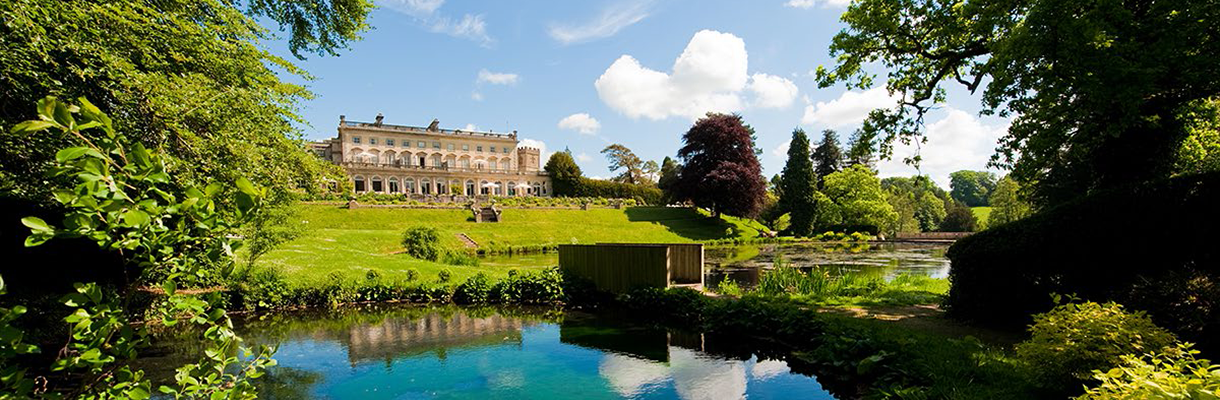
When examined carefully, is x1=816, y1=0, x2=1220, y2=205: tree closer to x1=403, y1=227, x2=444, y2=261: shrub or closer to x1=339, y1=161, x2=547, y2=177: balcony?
x1=403, y1=227, x2=444, y2=261: shrub

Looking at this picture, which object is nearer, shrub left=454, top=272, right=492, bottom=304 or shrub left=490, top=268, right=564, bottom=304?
shrub left=490, top=268, right=564, bottom=304

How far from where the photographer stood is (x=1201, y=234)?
6.62 meters

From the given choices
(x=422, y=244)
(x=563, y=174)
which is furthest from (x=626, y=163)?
(x=422, y=244)

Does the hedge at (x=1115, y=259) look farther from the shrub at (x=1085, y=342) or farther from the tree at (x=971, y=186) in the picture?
the tree at (x=971, y=186)

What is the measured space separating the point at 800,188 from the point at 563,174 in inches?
1380

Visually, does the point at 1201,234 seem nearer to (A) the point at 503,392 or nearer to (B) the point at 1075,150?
(B) the point at 1075,150

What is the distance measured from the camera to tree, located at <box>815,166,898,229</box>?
4422 cm

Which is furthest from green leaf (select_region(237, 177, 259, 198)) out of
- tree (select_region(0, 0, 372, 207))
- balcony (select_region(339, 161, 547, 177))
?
balcony (select_region(339, 161, 547, 177))

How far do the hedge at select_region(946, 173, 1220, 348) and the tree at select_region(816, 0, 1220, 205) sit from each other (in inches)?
49.2

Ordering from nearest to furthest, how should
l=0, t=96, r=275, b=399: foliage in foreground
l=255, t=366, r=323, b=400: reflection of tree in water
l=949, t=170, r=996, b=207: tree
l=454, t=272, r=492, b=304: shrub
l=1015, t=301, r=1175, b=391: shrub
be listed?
l=0, t=96, r=275, b=399: foliage in foreground
l=1015, t=301, r=1175, b=391: shrub
l=255, t=366, r=323, b=400: reflection of tree in water
l=454, t=272, r=492, b=304: shrub
l=949, t=170, r=996, b=207: tree

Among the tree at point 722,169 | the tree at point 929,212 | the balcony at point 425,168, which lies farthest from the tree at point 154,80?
the tree at point 929,212

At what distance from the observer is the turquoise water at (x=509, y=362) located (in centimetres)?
697

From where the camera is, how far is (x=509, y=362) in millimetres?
8344

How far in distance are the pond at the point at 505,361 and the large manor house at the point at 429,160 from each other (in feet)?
167
